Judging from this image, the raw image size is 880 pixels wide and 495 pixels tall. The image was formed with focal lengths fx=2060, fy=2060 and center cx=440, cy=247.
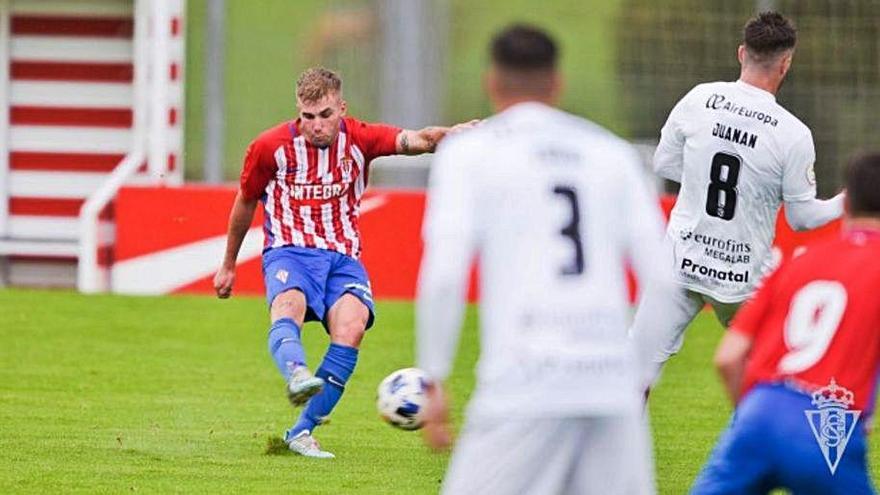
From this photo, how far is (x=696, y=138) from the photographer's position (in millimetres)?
8891

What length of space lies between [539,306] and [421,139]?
13.8ft

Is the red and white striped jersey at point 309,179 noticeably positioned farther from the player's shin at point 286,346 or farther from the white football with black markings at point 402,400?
the white football with black markings at point 402,400

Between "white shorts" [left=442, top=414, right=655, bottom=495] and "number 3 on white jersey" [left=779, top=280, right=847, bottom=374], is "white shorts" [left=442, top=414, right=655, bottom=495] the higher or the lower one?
the lower one

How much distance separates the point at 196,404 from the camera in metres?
11.9

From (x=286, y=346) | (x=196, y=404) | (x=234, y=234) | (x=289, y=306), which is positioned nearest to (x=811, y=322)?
(x=286, y=346)

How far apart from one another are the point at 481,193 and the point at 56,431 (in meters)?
5.66

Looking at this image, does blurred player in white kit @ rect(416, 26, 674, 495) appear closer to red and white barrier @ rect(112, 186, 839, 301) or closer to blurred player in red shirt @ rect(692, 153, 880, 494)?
blurred player in red shirt @ rect(692, 153, 880, 494)

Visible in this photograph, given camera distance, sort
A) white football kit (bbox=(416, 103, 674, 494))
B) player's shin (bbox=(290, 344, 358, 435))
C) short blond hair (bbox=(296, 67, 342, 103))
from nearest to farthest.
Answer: white football kit (bbox=(416, 103, 674, 494)) → short blond hair (bbox=(296, 67, 342, 103)) → player's shin (bbox=(290, 344, 358, 435))

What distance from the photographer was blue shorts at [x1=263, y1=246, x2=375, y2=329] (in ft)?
31.7

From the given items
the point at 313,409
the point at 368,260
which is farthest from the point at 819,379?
the point at 368,260

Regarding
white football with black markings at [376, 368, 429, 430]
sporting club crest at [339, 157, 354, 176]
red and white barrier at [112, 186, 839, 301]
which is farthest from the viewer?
red and white barrier at [112, 186, 839, 301]

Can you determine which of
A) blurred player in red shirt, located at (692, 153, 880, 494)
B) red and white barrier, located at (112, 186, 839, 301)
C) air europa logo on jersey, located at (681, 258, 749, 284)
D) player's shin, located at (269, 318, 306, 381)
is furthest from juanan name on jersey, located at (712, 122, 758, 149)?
red and white barrier, located at (112, 186, 839, 301)

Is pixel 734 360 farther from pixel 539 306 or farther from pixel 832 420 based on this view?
pixel 539 306

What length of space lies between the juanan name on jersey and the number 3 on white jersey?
2974mm
